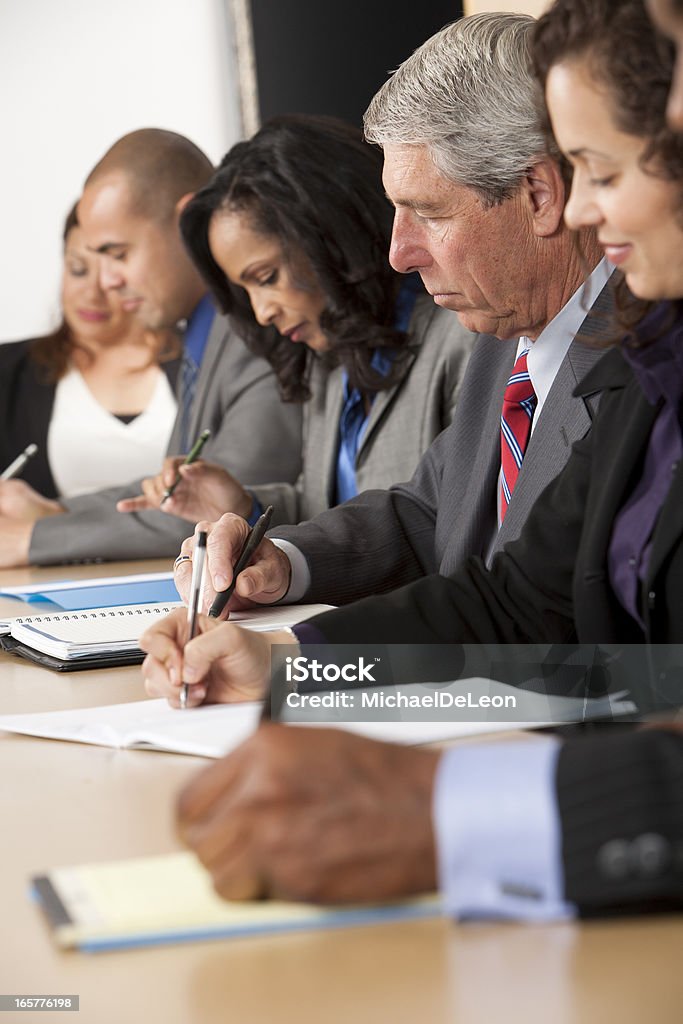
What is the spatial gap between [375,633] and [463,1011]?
2.28 ft

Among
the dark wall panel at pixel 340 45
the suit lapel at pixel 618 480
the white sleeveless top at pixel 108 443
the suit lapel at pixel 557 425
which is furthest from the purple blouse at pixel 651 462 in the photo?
the white sleeveless top at pixel 108 443

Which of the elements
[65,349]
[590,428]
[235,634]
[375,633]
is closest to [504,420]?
[590,428]

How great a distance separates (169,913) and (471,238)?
1.26m

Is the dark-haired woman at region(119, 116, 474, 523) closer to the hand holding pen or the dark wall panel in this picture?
the hand holding pen

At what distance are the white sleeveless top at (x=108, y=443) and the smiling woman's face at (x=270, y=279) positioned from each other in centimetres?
144

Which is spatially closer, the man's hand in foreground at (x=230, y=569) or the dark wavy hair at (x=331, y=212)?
the man's hand in foreground at (x=230, y=569)

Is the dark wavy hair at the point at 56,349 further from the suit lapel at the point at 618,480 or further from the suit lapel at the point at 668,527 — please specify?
the suit lapel at the point at 668,527

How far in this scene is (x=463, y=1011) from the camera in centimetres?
60

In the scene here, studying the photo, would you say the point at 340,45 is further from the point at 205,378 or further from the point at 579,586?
the point at 579,586

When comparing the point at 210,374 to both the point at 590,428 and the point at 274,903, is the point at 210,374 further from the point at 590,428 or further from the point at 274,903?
the point at 274,903

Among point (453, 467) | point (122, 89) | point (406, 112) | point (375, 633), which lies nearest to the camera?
point (375, 633)

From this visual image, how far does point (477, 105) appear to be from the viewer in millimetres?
1711

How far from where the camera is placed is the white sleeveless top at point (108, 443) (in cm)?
399

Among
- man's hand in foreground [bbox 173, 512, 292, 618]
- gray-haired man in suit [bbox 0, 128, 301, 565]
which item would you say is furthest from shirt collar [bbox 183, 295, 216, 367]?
man's hand in foreground [bbox 173, 512, 292, 618]
